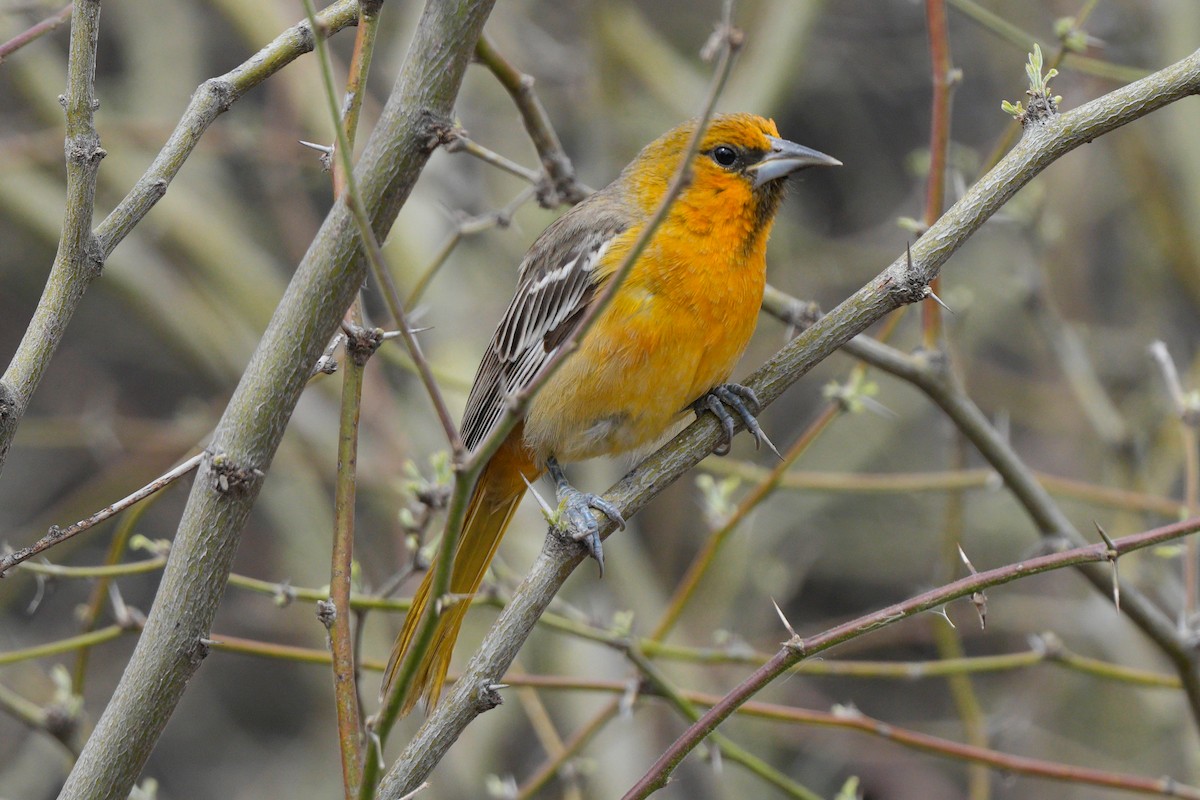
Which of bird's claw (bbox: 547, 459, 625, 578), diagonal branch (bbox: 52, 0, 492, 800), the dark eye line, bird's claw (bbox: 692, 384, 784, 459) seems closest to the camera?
diagonal branch (bbox: 52, 0, 492, 800)

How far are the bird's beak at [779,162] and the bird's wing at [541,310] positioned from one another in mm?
481

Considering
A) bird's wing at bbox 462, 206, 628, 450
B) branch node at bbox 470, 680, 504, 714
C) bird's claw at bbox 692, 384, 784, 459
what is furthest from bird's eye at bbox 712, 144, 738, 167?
branch node at bbox 470, 680, 504, 714

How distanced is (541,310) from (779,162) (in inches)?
37.7

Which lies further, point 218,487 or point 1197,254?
point 1197,254

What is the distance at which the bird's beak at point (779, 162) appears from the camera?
3.96 m

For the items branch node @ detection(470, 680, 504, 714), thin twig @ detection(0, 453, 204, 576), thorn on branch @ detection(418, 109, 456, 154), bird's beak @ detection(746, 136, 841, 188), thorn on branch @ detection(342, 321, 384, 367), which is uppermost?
bird's beak @ detection(746, 136, 841, 188)

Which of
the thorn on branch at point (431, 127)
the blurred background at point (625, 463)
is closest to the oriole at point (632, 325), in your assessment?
the thorn on branch at point (431, 127)

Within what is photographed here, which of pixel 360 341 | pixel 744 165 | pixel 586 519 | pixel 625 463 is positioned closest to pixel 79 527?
pixel 360 341

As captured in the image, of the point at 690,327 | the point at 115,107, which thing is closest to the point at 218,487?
the point at 690,327

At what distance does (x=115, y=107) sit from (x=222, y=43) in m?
1.28

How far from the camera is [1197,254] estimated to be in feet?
20.4

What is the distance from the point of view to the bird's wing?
4094mm

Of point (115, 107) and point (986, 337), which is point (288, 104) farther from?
point (986, 337)

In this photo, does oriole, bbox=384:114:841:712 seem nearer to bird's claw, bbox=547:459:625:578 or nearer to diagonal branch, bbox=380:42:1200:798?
bird's claw, bbox=547:459:625:578
